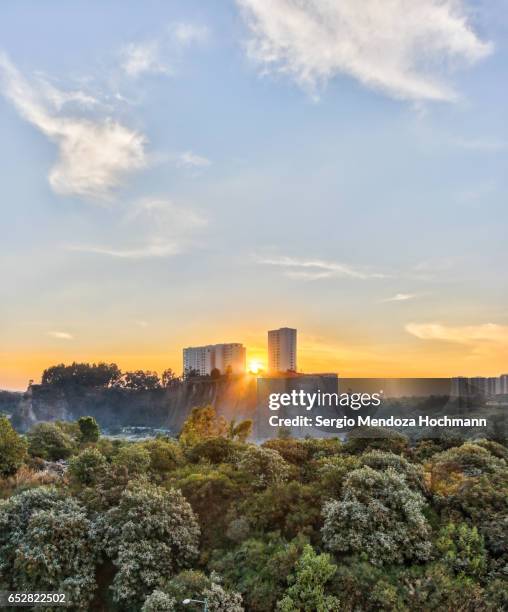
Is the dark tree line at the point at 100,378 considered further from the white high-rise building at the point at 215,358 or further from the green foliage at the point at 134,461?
the green foliage at the point at 134,461

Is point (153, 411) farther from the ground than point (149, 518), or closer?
closer

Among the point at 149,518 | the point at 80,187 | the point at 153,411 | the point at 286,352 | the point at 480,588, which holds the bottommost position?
the point at 153,411

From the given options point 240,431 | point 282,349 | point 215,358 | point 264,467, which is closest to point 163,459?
point 264,467

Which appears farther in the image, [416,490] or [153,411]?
[153,411]

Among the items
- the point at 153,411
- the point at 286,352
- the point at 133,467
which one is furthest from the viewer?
the point at 153,411

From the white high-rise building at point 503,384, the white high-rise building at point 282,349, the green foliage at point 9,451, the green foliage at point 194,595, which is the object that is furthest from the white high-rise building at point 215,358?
the green foliage at point 194,595

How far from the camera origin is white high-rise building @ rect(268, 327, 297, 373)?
172 feet

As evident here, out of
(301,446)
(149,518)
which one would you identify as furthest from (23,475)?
(301,446)

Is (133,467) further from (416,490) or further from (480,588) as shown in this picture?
(480,588)

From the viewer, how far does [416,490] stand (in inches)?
476

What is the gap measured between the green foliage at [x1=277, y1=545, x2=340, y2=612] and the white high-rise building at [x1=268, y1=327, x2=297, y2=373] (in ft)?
136

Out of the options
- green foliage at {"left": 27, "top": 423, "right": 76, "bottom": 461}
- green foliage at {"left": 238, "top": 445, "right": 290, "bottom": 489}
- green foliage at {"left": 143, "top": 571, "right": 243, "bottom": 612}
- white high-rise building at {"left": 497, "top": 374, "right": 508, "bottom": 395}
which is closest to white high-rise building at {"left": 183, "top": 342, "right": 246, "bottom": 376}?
white high-rise building at {"left": 497, "top": 374, "right": 508, "bottom": 395}

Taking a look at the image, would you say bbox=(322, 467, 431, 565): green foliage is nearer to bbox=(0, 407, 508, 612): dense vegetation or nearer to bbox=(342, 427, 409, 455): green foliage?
bbox=(0, 407, 508, 612): dense vegetation

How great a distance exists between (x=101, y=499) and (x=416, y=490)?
754 centimetres
